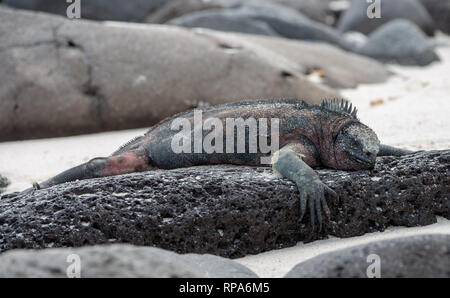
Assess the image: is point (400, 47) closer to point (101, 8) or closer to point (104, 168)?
point (101, 8)

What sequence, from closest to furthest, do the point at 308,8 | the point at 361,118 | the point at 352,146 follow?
1. the point at 352,146
2. the point at 361,118
3. the point at 308,8

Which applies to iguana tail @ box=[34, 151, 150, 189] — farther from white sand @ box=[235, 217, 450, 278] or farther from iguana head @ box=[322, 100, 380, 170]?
iguana head @ box=[322, 100, 380, 170]

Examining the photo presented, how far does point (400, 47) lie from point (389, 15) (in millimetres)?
4037

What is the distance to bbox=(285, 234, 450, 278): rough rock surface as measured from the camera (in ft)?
7.28

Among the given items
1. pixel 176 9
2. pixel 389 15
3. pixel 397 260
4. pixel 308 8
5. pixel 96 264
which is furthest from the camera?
pixel 308 8

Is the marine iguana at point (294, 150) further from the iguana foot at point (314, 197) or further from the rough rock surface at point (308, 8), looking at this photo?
the rough rock surface at point (308, 8)

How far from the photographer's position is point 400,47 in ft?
41.5

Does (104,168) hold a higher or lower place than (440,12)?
lower

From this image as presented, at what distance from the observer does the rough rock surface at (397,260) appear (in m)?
2.22

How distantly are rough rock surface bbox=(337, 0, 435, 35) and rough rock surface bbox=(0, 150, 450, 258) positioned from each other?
45.4 ft

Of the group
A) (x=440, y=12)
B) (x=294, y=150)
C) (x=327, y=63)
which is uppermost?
(x=440, y=12)

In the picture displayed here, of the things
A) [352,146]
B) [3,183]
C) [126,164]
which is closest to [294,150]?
[352,146]

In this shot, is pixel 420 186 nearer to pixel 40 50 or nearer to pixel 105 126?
pixel 105 126

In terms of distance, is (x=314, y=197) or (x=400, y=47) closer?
(x=314, y=197)
